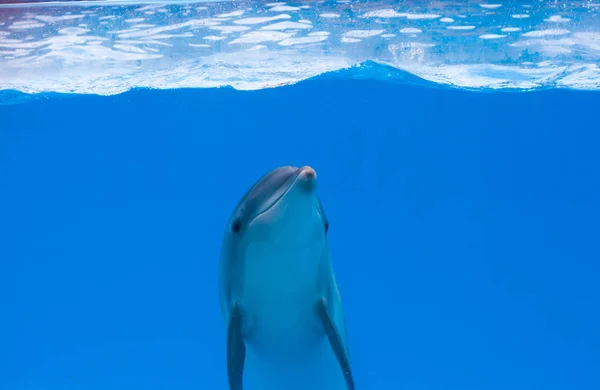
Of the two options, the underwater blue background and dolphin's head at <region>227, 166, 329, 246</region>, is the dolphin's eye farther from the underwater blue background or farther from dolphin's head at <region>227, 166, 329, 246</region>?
the underwater blue background

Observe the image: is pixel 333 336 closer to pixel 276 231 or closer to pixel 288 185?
pixel 276 231

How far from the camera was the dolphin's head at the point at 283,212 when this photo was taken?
261cm

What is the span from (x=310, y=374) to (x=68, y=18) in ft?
24.9

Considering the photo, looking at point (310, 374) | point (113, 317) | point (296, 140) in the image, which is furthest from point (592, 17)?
point (113, 317)

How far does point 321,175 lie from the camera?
1108cm

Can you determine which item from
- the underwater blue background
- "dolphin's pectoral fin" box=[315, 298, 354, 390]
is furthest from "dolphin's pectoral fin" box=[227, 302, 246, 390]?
the underwater blue background

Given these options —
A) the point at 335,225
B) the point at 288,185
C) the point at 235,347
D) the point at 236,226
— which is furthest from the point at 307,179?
the point at 335,225

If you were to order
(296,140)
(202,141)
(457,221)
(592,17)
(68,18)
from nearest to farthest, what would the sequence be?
(592,17), (68,18), (457,221), (202,141), (296,140)

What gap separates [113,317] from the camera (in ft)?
34.9

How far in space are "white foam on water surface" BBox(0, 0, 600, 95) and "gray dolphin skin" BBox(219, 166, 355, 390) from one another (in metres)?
4.98

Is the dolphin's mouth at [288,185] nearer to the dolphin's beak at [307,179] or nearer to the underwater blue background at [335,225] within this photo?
the dolphin's beak at [307,179]

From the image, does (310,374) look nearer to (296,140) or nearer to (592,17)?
(592,17)

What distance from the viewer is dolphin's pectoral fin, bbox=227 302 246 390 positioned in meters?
3.19

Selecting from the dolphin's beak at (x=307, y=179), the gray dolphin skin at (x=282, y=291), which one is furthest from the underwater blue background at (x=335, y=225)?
the dolphin's beak at (x=307, y=179)
